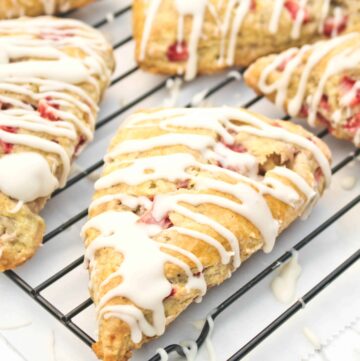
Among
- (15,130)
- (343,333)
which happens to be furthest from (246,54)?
(343,333)

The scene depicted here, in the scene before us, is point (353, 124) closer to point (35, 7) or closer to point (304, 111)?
point (304, 111)

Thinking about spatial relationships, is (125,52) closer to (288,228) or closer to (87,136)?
(87,136)

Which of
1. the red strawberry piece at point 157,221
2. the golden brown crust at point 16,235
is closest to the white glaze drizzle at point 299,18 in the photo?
the red strawberry piece at point 157,221

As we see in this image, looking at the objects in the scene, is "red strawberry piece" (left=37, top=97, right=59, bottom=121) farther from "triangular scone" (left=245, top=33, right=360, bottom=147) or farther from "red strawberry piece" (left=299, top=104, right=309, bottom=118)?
"red strawberry piece" (left=299, top=104, right=309, bottom=118)

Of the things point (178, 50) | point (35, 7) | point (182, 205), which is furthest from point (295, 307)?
point (35, 7)

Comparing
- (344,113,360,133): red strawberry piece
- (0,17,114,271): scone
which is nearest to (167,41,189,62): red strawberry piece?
(0,17,114,271): scone
